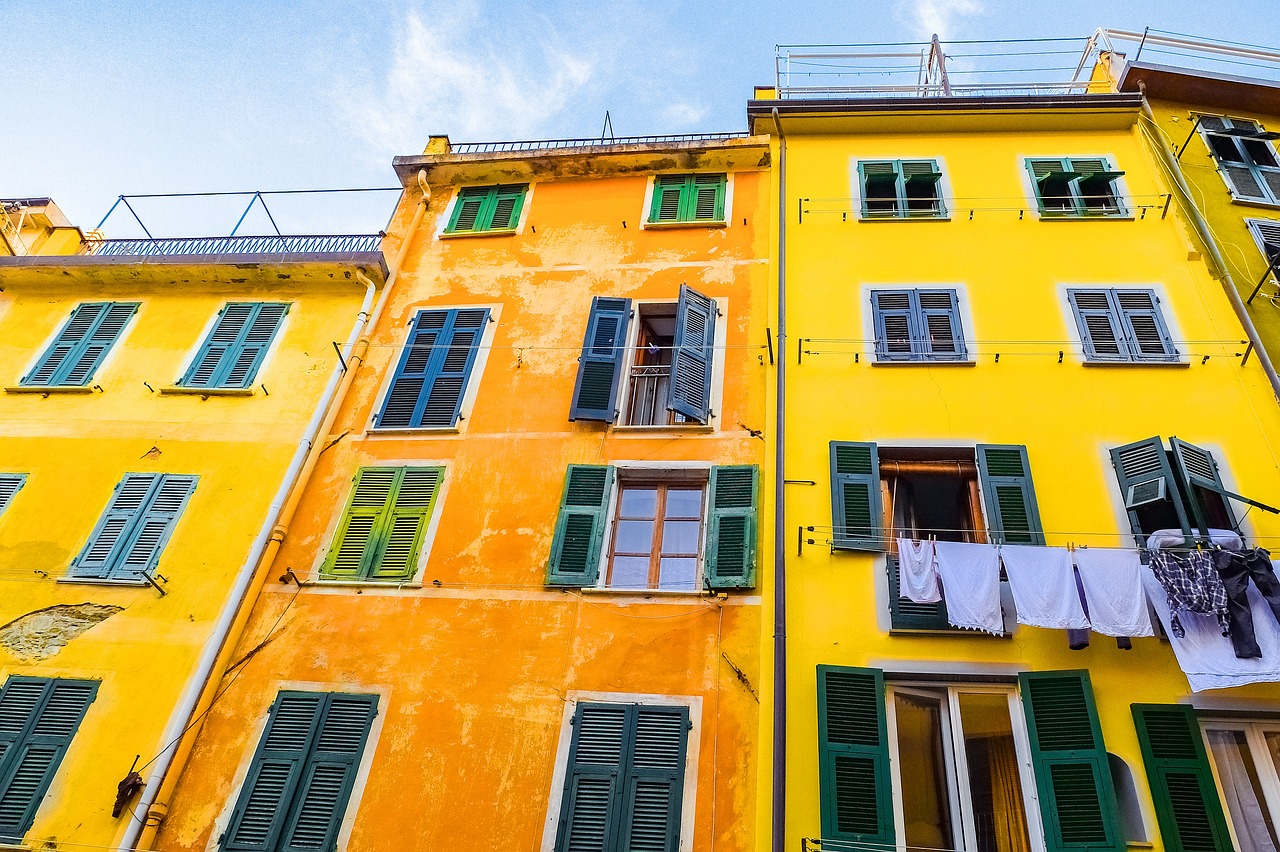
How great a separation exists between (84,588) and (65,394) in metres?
3.65

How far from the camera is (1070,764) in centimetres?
809

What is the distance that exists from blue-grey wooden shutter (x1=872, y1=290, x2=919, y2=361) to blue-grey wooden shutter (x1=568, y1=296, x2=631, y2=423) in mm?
3336

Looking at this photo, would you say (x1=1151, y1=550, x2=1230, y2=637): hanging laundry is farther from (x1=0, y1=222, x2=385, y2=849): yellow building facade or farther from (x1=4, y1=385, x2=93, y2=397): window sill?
(x1=4, y1=385, x2=93, y2=397): window sill

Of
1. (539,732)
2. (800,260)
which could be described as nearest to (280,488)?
(539,732)

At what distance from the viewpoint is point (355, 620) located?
10141 millimetres

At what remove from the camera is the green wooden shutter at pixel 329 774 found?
870 cm

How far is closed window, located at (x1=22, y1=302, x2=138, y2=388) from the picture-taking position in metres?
13.2

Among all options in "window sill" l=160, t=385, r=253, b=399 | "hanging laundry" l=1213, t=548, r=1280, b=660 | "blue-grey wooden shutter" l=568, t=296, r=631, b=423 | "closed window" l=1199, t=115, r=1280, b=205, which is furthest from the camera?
"closed window" l=1199, t=115, r=1280, b=205

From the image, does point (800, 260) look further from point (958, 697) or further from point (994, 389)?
point (958, 697)

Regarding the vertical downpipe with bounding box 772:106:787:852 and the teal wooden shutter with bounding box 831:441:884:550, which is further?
the teal wooden shutter with bounding box 831:441:884:550

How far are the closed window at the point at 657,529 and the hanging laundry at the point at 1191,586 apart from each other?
3893 millimetres

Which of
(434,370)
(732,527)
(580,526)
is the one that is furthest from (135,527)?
(732,527)

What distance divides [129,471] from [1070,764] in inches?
453

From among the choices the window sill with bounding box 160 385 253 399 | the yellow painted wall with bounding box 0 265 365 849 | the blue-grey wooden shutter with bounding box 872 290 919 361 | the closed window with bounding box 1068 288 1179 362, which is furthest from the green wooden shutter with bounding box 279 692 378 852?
the closed window with bounding box 1068 288 1179 362
